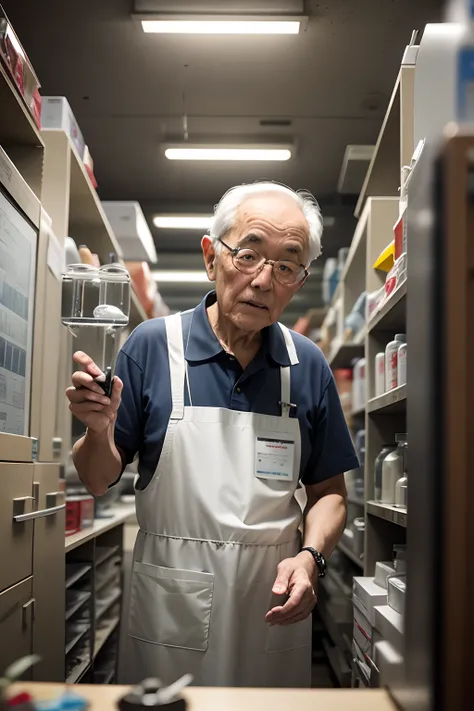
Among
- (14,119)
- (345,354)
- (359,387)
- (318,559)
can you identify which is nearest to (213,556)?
(318,559)

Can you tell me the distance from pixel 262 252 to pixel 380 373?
105cm

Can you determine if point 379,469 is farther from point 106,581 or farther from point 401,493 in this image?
point 106,581

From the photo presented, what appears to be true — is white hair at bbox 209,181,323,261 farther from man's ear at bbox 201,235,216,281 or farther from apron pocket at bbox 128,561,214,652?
apron pocket at bbox 128,561,214,652

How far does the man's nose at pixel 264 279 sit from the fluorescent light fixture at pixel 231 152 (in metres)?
2.89

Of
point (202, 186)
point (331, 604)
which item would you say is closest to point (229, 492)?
point (331, 604)

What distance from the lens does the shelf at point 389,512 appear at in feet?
6.29

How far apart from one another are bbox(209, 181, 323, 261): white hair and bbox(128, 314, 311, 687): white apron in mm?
364

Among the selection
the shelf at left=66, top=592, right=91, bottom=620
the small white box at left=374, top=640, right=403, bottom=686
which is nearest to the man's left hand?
the small white box at left=374, top=640, right=403, bottom=686

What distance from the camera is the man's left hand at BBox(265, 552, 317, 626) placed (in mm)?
1541

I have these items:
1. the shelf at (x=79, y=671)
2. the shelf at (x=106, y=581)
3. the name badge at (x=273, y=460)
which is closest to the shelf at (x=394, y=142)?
the name badge at (x=273, y=460)

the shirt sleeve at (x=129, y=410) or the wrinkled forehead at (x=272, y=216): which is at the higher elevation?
the wrinkled forehead at (x=272, y=216)

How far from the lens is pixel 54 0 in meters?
Answer: 2.42

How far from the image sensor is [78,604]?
2.98 m

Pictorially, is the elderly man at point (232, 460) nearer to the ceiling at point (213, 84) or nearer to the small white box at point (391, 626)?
the small white box at point (391, 626)
